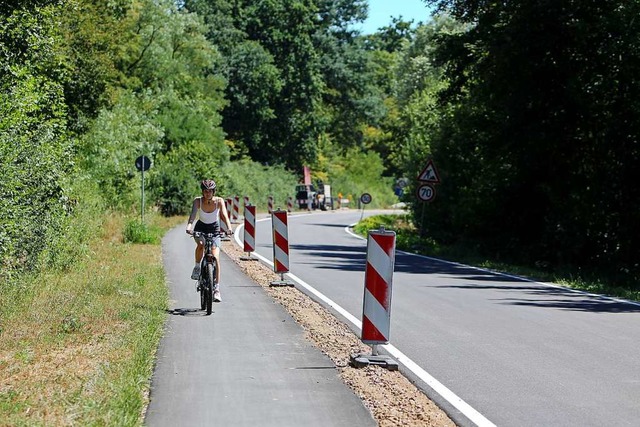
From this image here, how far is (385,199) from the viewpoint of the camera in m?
100

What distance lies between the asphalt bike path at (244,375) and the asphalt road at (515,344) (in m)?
0.94

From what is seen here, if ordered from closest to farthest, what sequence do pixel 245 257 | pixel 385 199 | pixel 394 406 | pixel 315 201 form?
pixel 394 406 → pixel 245 257 → pixel 315 201 → pixel 385 199

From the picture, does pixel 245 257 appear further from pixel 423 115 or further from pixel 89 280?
pixel 423 115

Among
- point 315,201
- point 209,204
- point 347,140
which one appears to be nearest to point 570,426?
point 209,204

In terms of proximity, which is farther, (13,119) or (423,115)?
(423,115)

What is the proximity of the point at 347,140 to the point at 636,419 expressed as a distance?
8410 centimetres

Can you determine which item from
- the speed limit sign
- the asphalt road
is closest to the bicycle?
the asphalt road

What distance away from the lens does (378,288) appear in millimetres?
9766

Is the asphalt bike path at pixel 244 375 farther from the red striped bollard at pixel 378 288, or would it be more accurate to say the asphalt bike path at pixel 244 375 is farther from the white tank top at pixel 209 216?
the white tank top at pixel 209 216

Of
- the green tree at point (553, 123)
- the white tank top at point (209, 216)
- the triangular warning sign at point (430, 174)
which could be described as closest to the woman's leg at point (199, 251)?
the white tank top at point (209, 216)

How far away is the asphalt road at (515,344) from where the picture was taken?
26.1 ft

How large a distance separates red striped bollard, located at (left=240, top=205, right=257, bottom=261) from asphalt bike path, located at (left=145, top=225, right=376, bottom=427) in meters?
8.66

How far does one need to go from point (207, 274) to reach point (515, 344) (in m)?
4.27

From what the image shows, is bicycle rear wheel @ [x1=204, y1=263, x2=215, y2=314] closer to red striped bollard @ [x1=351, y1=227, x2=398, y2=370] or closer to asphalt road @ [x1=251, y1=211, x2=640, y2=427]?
asphalt road @ [x1=251, y1=211, x2=640, y2=427]
